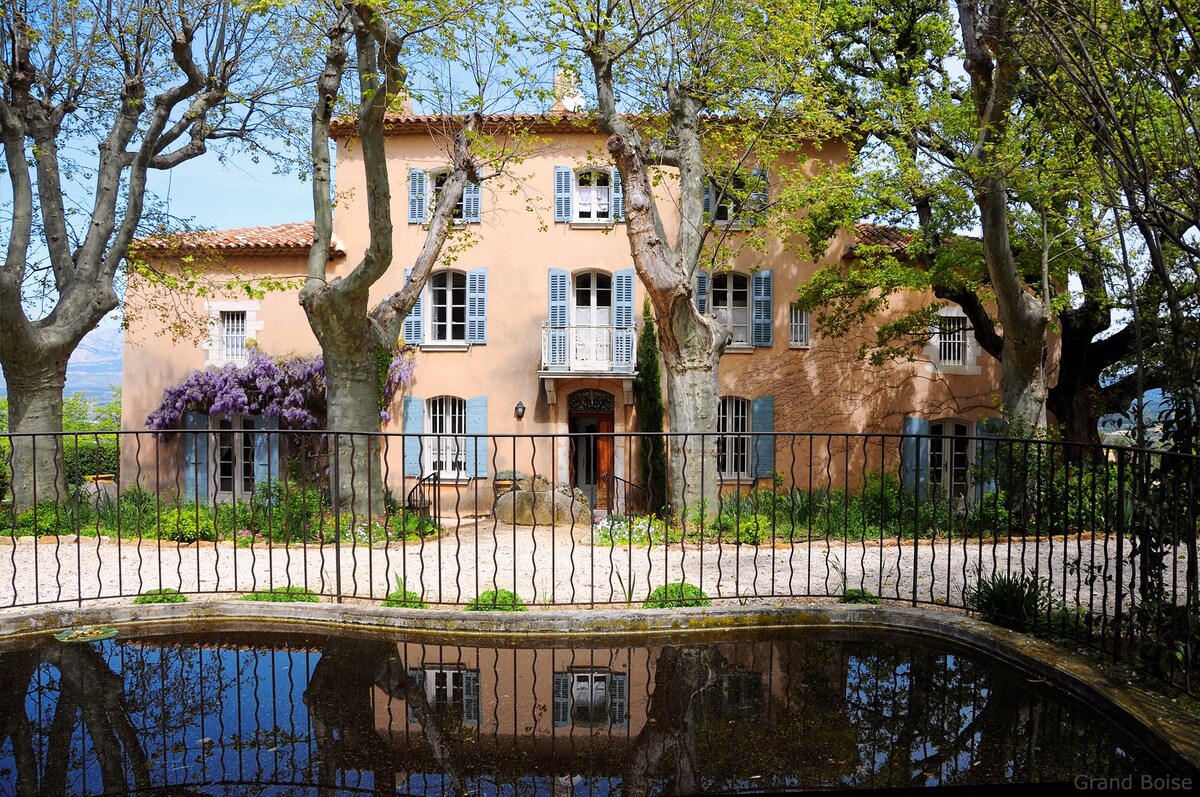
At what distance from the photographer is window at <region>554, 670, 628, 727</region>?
14.9ft

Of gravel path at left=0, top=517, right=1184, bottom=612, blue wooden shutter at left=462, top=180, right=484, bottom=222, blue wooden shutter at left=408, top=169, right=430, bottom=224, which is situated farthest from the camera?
blue wooden shutter at left=462, top=180, right=484, bottom=222

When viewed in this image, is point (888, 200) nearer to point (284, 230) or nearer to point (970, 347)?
point (970, 347)

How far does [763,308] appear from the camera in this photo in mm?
18750

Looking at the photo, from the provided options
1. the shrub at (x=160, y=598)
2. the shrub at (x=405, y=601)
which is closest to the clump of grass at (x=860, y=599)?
the shrub at (x=405, y=601)

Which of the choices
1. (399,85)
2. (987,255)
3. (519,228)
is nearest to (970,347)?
(987,255)

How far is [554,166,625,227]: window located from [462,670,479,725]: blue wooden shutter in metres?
14.3

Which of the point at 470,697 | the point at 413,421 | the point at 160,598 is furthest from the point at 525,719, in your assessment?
the point at 413,421

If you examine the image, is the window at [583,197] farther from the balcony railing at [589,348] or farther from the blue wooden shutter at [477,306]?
the balcony railing at [589,348]

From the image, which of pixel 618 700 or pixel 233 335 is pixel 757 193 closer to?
pixel 618 700

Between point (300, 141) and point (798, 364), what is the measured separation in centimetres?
1097

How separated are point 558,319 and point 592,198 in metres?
2.78

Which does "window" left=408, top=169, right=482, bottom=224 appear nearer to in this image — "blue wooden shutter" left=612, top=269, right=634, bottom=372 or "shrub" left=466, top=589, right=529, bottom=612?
"blue wooden shutter" left=612, top=269, right=634, bottom=372

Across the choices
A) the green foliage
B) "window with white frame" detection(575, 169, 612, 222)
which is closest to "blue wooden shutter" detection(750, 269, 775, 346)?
the green foliage

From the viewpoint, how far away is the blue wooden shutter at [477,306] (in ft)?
61.5
